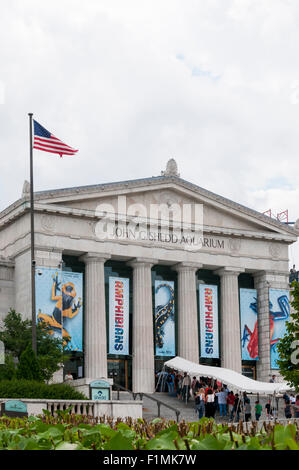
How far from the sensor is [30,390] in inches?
1298

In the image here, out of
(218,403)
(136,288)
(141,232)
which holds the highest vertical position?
(141,232)

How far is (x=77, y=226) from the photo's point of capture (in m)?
54.7

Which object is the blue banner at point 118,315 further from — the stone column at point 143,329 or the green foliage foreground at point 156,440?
the green foliage foreground at point 156,440

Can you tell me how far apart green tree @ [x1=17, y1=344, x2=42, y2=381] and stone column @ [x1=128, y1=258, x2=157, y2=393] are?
63.4 ft

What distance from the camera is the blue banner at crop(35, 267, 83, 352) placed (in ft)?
168

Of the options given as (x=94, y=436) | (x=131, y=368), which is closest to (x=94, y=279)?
(x=131, y=368)

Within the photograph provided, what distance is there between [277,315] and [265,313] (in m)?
0.91

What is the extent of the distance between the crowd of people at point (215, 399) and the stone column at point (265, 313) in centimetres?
794

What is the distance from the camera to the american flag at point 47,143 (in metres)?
43.5

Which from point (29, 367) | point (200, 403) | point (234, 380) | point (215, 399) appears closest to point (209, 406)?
point (200, 403)

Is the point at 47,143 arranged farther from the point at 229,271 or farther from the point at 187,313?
the point at 229,271

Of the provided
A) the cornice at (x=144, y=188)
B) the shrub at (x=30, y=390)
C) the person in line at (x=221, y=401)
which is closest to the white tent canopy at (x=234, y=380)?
the person in line at (x=221, y=401)

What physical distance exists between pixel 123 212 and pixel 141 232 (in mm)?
2050
